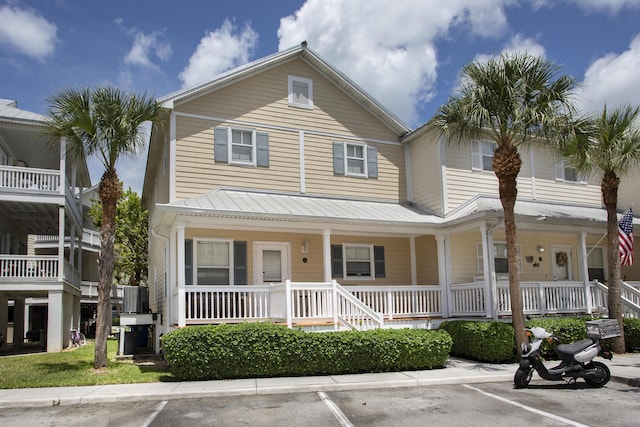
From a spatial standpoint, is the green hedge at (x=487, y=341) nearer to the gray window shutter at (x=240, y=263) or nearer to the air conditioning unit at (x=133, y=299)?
the gray window shutter at (x=240, y=263)

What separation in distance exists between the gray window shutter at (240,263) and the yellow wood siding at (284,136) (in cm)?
195

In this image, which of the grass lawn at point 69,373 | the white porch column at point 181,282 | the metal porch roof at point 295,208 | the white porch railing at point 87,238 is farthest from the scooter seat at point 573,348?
the white porch railing at point 87,238

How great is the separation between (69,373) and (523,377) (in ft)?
32.6

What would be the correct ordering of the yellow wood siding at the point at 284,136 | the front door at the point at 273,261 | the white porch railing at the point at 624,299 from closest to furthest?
the yellow wood siding at the point at 284,136 < the front door at the point at 273,261 < the white porch railing at the point at 624,299

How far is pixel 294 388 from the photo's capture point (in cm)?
1049

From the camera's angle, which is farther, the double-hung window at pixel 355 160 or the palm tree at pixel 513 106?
the double-hung window at pixel 355 160

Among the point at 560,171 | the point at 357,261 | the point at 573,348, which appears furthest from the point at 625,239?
the point at 357,261

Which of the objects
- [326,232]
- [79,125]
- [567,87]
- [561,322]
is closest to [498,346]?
[561,322]

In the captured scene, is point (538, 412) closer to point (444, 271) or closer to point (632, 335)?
point (444, 271)

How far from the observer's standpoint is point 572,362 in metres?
10.1

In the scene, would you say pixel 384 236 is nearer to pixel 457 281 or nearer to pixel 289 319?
pixel 457 281

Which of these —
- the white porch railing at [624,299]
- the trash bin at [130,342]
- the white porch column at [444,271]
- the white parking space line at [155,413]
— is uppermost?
the white porch column at [444,271]

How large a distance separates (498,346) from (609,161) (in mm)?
6150

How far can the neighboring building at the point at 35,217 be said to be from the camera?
1856cm
